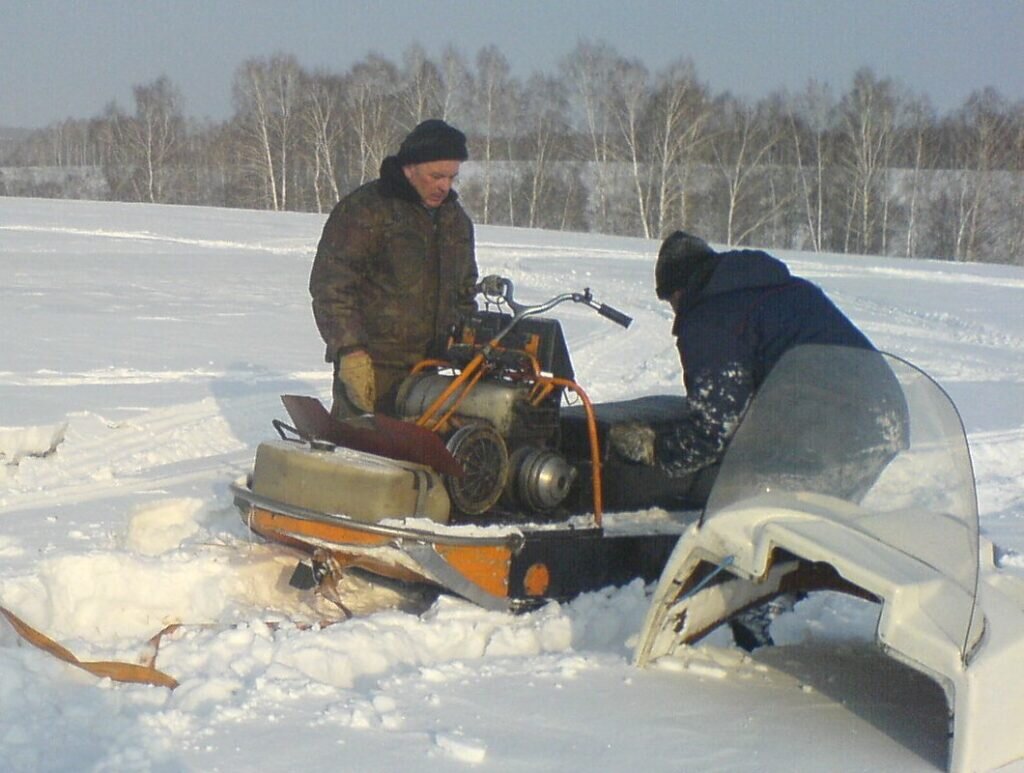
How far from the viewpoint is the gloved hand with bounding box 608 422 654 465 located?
4656 millimetres

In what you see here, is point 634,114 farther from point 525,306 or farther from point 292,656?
point 292,656

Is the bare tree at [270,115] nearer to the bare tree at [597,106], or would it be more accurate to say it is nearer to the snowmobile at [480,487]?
the bare tree at [597,106]

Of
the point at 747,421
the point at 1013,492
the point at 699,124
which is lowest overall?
the point at 1013,492

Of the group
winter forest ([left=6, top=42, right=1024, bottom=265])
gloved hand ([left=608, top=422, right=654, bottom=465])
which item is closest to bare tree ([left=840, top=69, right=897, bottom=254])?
winter forest ([left=6, top=42, right=1024, bottom=265])

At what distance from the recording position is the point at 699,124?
35688 millimetres

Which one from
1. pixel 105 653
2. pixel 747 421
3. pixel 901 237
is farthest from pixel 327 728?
pixel 901 237

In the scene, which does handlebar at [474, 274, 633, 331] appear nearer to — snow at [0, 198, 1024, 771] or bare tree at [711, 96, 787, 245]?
snow at [0, 198, 1024, 771]

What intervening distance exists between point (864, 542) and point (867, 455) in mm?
362

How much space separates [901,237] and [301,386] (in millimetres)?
32154

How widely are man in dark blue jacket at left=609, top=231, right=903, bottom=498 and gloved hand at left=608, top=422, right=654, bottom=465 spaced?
0.32 meters

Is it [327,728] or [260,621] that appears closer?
[327,728]

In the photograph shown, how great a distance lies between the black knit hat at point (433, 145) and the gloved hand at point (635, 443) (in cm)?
137

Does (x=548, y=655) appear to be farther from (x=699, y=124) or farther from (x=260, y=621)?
(x=699, y=124)

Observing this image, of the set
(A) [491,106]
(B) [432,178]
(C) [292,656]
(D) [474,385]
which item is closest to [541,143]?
(A) [491,106]
